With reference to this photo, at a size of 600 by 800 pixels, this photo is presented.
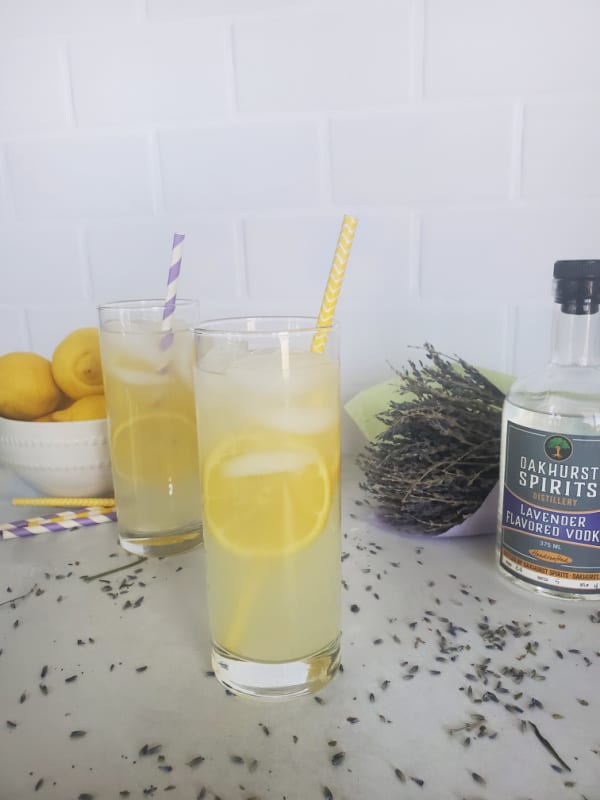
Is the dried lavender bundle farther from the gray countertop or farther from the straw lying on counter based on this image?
the straw lying on counter

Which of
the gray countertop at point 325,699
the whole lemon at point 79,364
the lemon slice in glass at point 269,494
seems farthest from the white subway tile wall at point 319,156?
the lemon slice in glass at point 269,494

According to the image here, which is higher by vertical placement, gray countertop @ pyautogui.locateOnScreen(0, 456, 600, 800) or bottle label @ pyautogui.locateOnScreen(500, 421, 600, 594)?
bottle label @ pyautogui.locateOnScreen(500, 421, 600, 594)

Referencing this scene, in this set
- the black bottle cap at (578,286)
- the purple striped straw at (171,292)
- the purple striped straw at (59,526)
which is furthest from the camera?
the purple striped straw at (59,526)

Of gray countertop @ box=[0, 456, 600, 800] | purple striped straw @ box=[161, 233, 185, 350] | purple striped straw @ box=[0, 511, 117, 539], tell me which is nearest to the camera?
gray countertop @ box=[0, 456, 600, 800]

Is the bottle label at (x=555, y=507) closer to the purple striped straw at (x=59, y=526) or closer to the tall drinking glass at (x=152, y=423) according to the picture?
the tall drinking glass at (x=152, y=423)

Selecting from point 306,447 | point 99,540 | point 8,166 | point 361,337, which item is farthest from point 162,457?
point 8,166

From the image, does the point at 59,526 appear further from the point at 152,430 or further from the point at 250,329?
the point at 250,329

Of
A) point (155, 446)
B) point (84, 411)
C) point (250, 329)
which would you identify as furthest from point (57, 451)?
point (250, 329)

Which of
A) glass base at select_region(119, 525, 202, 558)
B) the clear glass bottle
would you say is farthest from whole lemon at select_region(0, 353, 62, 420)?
the clear glass bottle
